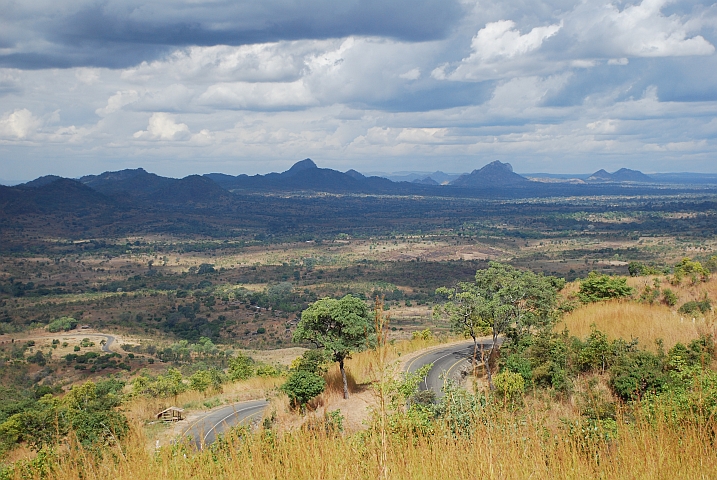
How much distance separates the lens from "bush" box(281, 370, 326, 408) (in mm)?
20328

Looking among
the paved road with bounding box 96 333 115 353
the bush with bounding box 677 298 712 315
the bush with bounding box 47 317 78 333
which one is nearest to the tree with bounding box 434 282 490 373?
the bush with bounding box 677 298 712 315

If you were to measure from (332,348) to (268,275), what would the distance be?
116945mm

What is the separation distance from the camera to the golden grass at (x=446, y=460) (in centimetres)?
413

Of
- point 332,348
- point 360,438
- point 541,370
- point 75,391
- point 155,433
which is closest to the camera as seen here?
point 360,438

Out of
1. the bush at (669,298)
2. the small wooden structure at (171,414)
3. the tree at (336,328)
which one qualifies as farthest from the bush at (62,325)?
the bush at (669,298)

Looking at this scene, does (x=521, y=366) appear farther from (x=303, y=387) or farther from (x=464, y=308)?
(x=303, y=387)

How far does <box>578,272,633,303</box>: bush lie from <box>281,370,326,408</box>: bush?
1338cm

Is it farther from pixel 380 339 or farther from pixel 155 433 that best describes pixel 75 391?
pixel 380 339

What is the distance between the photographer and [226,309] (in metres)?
98.1

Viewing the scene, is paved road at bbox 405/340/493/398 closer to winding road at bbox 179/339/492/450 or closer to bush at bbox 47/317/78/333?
winding road at bbox 179/339/492/450

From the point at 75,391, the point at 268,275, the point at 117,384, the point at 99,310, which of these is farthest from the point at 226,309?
the point at 75,391

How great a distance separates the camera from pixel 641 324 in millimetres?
15805

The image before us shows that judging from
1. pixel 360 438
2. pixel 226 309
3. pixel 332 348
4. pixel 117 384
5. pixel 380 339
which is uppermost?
pixel 380 339

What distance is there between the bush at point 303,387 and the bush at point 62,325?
2868 inches
